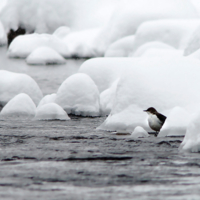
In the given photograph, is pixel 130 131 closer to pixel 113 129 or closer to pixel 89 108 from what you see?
pixel 113 129

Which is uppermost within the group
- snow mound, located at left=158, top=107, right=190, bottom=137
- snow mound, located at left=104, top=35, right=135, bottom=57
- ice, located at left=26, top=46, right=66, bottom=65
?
snow mound, located at left=104, top=35, right=135, bottom=57

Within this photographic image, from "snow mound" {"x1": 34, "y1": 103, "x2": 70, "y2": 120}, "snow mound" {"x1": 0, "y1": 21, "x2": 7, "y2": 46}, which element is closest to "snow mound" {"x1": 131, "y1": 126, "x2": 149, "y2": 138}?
"snow mound" {"x1": 34, "y1": 103, "x2": 70, "y2": 120}

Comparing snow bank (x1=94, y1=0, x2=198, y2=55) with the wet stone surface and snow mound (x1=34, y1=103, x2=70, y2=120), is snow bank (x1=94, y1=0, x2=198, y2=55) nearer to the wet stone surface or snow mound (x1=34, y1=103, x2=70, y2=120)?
snow mound (x1=34, y1=103, x2=70, y2=120)

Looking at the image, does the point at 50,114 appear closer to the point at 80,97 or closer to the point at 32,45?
the point at 80,97

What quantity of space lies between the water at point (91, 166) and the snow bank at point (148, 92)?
0.64m

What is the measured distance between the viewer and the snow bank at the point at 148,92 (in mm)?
9977

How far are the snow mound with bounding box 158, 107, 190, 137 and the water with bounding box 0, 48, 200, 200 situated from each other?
31 cm

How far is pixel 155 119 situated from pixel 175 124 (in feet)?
1.22

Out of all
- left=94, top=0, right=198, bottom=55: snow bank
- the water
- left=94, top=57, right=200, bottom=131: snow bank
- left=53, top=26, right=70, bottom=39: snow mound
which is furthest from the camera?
left=53, top=26, right=70, bottom=39: snow mound

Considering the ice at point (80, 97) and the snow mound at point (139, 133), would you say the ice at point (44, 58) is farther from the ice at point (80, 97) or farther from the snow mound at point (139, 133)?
the snow mound at point (139, 133)

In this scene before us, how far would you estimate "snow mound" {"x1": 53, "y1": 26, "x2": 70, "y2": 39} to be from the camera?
50156 mm

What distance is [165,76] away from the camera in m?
10.4

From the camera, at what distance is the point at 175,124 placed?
916 centimetres

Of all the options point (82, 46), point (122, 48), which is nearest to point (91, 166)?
point (122, 48)
